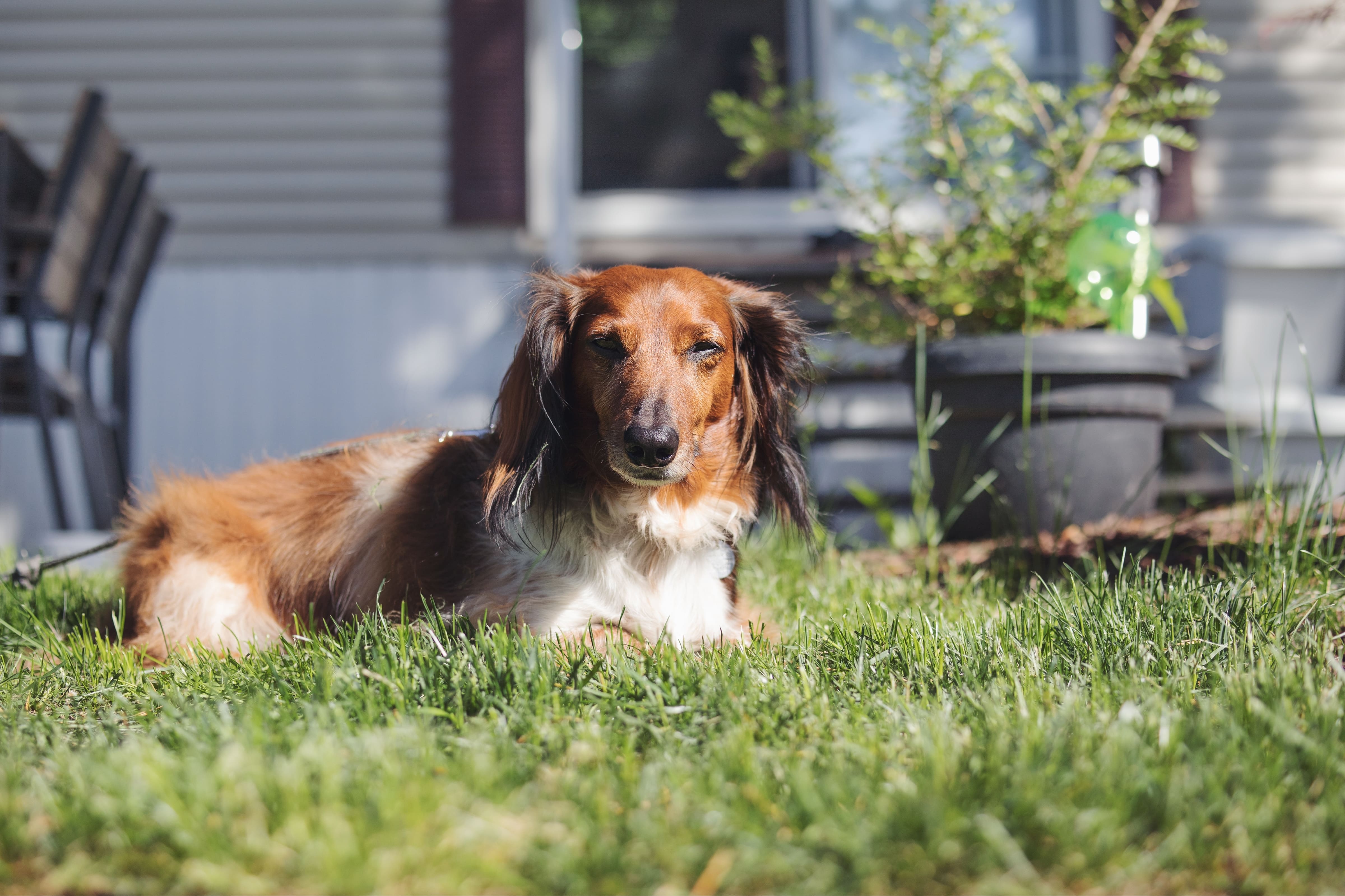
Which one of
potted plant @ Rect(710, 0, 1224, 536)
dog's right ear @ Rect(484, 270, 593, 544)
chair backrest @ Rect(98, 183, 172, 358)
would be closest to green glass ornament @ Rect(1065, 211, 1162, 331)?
potted plant @ Rect(710, 0, 1224, 536)

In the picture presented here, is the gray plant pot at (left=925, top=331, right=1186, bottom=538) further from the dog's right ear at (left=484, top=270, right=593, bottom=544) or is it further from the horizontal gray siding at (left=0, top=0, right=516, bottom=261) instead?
the horizontal gray siding at (left=0, top=0, right=516, bottom=261)

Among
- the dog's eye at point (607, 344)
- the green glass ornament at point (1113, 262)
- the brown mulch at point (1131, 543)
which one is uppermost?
the green glass ornament at point (1113, 262)

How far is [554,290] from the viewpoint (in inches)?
89.7

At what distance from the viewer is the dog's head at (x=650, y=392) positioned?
202 centimetres

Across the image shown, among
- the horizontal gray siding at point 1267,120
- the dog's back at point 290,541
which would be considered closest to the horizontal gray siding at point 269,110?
the dog's back at point 290,541

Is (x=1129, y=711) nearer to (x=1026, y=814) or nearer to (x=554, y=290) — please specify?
(x=1026, y=814)

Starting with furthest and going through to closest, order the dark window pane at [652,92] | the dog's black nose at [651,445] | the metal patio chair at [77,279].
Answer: the dark window pane at [652,92] → the metal patio chair at [77,279] → the dog's black nose at [651,445]

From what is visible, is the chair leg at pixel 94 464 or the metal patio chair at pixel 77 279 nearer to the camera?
the metal patio chair at pixel 77 279

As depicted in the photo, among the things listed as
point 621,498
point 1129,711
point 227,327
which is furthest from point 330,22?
point 1129,711

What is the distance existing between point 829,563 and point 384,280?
3.72 m

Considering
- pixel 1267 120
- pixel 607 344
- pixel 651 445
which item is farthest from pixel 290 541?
pixel 1267 120

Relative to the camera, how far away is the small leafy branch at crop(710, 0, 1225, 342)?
3.47m

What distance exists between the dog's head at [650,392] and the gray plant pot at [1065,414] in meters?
1.22

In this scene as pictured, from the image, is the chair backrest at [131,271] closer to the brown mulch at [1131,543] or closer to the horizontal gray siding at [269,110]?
the horizontal gray siding at [269,110]
